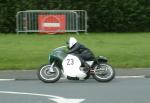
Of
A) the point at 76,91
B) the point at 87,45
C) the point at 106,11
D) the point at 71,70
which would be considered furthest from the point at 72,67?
the point at 106,11

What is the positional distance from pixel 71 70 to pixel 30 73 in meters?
2.23

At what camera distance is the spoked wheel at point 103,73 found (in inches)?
626

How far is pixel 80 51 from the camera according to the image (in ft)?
52.6

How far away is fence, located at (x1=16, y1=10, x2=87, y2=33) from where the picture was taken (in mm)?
28156

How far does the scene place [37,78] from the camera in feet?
55.4

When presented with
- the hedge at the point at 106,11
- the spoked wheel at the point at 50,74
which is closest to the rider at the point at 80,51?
the spoked wheel at the point at 50,74

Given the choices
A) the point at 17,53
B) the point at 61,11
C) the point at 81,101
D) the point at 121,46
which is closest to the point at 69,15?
the point at 61,11

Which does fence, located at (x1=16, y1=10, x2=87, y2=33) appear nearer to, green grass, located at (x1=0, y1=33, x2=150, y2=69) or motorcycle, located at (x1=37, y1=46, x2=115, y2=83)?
green grass, located at (x1=0, y1=33, x2=150, y2=69)

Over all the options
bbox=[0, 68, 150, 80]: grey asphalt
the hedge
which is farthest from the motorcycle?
the hedge

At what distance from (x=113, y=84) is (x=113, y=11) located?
45.3 ft

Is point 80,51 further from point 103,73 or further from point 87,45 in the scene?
point 87,45

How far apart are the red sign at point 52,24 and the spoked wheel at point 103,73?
482 inches

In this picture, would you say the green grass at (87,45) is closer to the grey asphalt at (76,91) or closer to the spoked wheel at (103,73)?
the spoked wheel at (103,73)

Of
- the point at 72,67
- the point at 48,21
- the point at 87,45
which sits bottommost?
the point at 87,45
